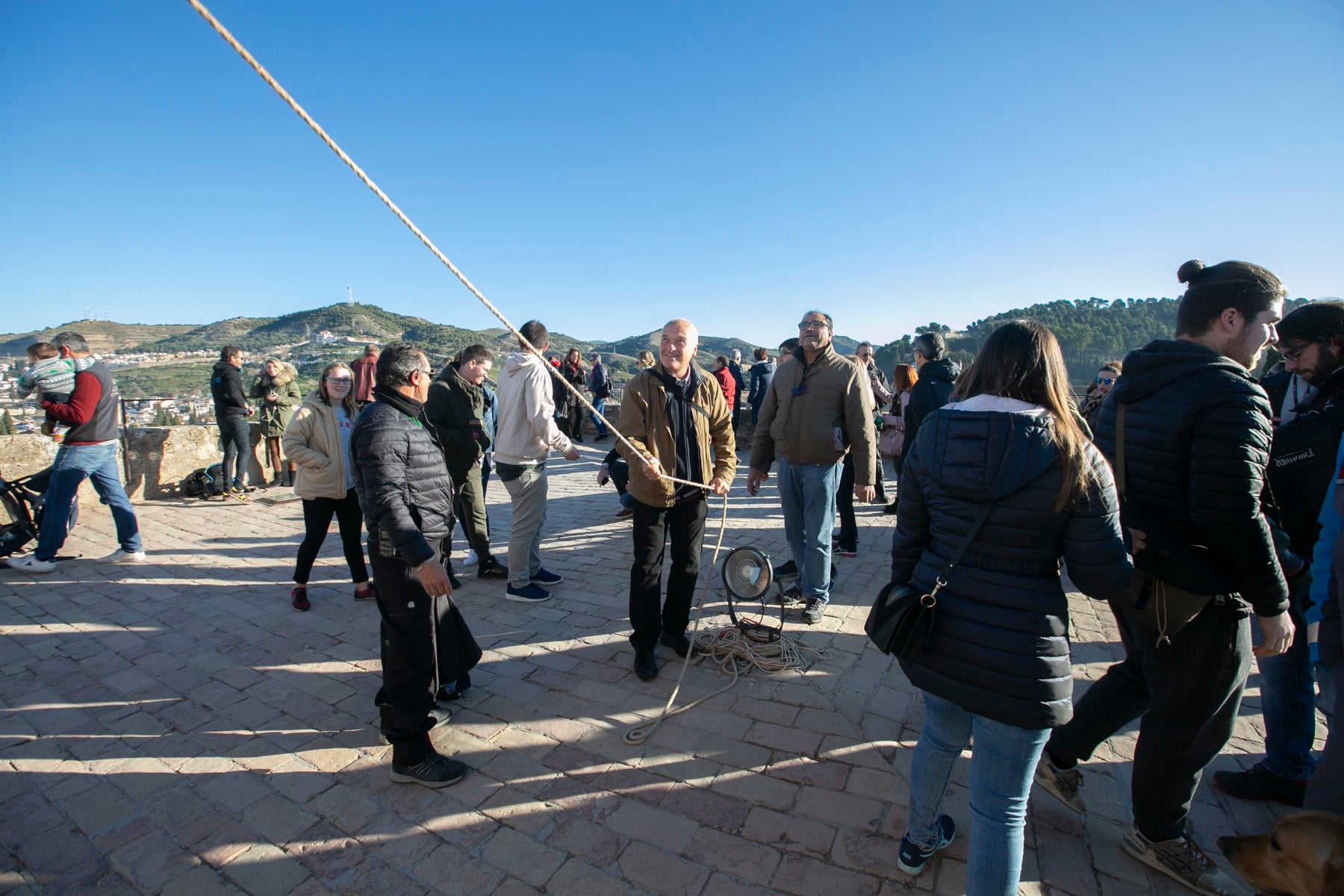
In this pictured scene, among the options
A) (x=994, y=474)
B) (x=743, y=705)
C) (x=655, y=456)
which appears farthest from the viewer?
(x=655, y=456)

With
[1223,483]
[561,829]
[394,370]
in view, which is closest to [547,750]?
[561,829]

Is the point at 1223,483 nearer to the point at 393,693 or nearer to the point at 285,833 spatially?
the point at 393,693

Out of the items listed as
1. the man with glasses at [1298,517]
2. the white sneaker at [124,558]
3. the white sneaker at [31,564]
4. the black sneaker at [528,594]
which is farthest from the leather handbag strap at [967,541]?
the white sneaker at [31,564]

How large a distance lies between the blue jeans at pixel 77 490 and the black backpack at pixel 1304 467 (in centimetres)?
819

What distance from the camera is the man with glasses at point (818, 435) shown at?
12.9 ft

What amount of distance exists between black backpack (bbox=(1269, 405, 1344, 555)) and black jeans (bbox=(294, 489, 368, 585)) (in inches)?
215

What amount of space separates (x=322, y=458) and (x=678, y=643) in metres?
2.93

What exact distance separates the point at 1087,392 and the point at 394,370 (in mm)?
7703

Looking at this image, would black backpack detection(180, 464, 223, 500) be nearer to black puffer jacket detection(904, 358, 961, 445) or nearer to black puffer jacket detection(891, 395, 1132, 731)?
black puffer jacket detection(904, 358, 961, 445)

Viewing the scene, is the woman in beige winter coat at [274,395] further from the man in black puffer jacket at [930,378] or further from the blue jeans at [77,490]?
the man in black puffer jacket at [930,378]

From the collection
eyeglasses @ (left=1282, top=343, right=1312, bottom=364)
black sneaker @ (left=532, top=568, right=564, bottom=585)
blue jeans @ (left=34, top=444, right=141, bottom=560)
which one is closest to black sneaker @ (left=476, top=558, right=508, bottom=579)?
black sneaker @ (left=532, top=568, right=564, bottom=585)

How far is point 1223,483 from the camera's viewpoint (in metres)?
1.75

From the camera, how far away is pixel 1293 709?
8.10 feet

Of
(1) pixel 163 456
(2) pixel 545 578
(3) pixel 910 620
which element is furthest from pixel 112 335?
(3) pixel 910 620
